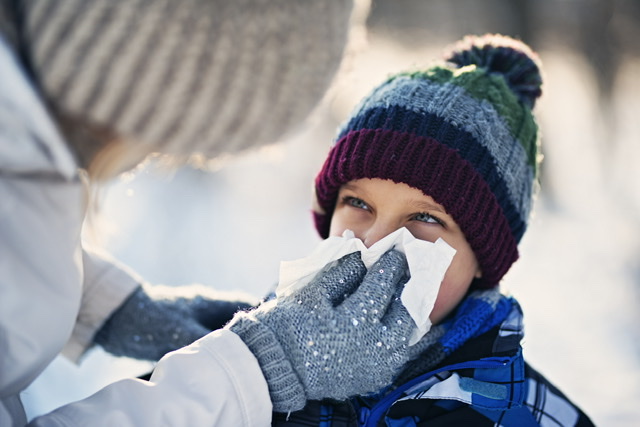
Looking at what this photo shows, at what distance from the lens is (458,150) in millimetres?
1783

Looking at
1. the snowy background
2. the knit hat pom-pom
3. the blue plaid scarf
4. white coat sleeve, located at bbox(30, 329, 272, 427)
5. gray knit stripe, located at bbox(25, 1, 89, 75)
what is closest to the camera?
gray knit stripe, located at bbox(25, 1, 89, 75)

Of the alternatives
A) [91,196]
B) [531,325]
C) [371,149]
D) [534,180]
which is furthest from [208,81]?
[531,325]

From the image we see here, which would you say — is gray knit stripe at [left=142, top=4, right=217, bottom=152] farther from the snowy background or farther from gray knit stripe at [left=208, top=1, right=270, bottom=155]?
the snowy background

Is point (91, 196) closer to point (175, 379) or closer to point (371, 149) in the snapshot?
point (175, 379)

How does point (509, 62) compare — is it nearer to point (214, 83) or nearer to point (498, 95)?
point (498, 95)

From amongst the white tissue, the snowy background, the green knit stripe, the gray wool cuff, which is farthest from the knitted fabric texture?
the green knit stripe

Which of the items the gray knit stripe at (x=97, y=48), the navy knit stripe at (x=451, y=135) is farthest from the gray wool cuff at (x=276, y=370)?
the navy knit stripe at (x=451, y=135)

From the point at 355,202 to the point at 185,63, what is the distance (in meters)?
0.97

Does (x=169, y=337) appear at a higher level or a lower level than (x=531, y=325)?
lower

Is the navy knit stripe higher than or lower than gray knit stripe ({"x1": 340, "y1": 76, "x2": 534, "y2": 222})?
lower

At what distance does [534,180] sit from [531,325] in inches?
71.9

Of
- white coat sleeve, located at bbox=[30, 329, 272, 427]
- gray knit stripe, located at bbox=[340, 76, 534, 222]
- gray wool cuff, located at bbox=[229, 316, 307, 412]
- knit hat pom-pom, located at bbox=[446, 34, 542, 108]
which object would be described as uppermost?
knit hat pom-pom, located at bbox=[446, 34, 542, 108]

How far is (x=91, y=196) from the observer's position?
1236 millimetres

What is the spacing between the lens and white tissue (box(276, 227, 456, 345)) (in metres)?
1.59
